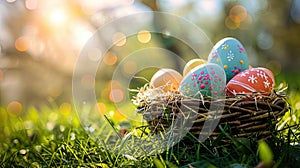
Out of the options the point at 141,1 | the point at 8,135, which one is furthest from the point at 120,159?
the point at 141,1

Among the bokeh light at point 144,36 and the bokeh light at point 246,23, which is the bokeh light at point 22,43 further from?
the bokeh light at point 246,23

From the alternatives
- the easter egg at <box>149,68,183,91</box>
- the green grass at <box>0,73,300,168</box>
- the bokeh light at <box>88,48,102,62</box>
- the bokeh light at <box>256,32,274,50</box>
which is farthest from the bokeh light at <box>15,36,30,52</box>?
the bokeh light at <box>256,32,274,50</box>

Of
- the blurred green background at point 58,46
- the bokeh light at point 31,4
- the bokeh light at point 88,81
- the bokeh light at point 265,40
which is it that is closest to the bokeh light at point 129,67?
the blurred green background at point 58,46

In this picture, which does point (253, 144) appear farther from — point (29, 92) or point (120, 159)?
point (29, 92)

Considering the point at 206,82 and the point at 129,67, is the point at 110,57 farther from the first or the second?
the point at 206,82

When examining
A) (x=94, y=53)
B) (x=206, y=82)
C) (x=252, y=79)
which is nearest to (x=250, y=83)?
(x=252, y=79)

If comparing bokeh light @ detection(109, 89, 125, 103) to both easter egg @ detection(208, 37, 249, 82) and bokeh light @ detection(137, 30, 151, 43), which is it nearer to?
bokeh light @ detection(137, 30, 151, 43)
